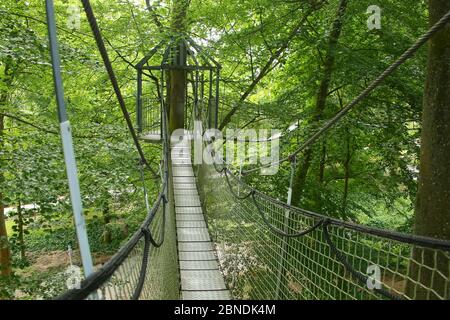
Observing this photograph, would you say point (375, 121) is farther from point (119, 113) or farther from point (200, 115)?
point (119, 113)

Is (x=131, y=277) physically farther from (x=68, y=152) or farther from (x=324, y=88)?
(x=324, y=88)

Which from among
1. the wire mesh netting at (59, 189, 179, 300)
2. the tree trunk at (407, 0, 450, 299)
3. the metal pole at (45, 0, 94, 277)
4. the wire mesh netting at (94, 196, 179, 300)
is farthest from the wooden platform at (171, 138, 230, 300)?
the metal pole at (45, 0, 94, 277)

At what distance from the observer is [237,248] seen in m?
3.15

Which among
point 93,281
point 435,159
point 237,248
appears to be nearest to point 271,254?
point 237,248

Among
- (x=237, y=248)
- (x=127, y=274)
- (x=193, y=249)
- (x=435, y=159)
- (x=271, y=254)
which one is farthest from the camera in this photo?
(x=193, y=249)

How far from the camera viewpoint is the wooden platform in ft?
9.27

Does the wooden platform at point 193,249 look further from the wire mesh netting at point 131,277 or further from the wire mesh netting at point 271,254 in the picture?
the wire mesh netting at point 131,277

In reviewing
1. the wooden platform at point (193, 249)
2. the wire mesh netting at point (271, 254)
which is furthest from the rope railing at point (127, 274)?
the wire mesh netting at point (271, 254)

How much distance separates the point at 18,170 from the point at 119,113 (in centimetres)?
440

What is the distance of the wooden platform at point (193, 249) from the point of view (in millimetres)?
2826

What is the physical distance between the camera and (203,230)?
3.92 m

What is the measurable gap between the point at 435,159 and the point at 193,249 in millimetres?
2102
